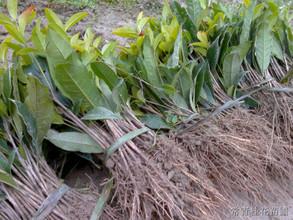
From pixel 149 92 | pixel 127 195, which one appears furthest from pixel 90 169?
pixel 149 92

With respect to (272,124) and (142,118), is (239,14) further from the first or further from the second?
(142,118)

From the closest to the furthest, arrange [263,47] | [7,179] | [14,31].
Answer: [7,179] < [14,31] < [263,47]

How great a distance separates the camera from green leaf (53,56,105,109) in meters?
1.20

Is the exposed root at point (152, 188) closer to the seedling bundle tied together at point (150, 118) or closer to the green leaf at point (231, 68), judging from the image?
the seedling bundle tied together at point (150, 118)

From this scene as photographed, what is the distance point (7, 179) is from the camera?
1.07 metres

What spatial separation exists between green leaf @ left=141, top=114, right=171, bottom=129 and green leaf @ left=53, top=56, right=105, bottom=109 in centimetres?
16

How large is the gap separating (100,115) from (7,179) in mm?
315

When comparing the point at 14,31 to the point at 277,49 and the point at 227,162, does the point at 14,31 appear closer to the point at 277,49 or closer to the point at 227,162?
the point at 227,162

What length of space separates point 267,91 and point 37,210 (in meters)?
0.98

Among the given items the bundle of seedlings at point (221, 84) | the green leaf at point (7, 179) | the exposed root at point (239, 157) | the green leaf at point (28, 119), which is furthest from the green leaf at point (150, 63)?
the green leaf at point (7, 179)

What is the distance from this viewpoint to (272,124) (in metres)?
1.56

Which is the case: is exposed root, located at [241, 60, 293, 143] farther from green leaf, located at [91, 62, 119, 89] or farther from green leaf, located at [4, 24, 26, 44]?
green leaf, located at [4, 24, 26, 44]

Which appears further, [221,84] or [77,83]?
[221,84]

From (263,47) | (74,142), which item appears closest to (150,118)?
(74,142)
